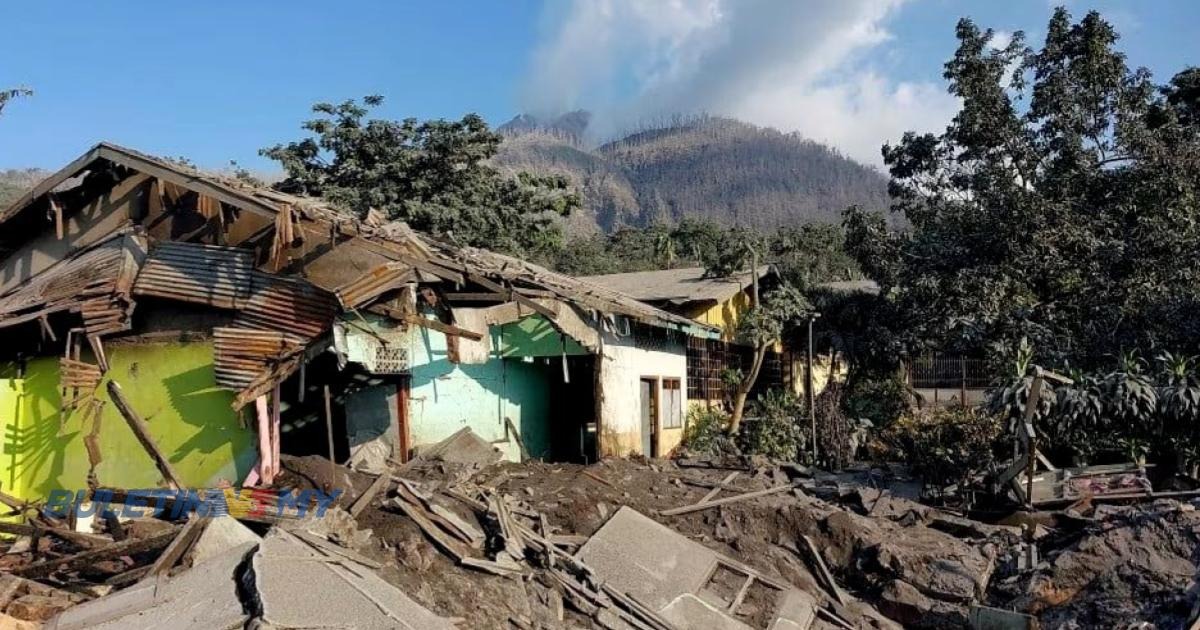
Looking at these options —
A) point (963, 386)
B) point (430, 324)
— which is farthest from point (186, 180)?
point (963, 386)

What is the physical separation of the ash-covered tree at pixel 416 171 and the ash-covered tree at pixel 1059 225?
976 centimetres

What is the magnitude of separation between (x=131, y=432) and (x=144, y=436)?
1084 mm

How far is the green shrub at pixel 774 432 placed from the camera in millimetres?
16719

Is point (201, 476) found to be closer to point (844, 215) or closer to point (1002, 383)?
point (1002, 383)

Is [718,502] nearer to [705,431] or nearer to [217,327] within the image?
[217,327]

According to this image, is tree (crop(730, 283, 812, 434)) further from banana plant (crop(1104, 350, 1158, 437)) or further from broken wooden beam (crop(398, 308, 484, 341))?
broken wooden beam (crop(398, 308, 484, 341))

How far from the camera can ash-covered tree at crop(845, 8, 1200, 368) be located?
1703 cm

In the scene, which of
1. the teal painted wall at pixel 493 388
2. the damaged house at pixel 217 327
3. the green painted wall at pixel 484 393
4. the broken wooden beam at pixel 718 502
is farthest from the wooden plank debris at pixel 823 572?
the green painted wall at pixel 484 393

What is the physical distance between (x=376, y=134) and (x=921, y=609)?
1965cm

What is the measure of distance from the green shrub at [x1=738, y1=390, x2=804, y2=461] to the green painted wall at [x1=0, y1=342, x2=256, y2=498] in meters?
9.58

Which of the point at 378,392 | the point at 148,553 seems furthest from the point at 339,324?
the point at 148,553

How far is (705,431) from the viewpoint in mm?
16953

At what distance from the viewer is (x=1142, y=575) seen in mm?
8602

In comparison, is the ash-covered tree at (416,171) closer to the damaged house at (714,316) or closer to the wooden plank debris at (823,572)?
the damaged house at (714,316)
